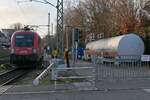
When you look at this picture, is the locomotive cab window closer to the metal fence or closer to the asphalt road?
the metal fence

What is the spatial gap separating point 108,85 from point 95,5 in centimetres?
6921

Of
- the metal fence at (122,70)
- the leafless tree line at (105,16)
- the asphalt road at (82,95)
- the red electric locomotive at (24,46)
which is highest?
the leafless tree line at (105,16)

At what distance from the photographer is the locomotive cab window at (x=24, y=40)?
46.2m

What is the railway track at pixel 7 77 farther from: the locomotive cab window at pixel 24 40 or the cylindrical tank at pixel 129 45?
the cylindrical tank at pixel 129 45

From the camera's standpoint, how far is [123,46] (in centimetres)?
4888

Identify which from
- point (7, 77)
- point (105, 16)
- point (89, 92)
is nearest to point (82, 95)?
point (89, 92)

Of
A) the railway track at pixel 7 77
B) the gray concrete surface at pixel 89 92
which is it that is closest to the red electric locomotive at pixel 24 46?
the railway track at pixel 7 77

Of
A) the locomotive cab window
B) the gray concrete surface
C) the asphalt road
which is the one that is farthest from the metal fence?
the locomotive cab window

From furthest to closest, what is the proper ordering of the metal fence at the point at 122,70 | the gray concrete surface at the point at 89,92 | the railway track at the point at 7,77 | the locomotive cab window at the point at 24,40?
the locomotive cab window at the point at 24,40 < the railway track at the point at 7,77 < the metal fence at the point at 122,70 < the gray concrete surface at the point at 89,92

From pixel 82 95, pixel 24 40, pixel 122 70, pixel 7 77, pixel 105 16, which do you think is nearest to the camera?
pixel 82 95

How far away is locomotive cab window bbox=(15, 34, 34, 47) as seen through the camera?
46.2 meters

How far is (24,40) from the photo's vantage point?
46.2 metres

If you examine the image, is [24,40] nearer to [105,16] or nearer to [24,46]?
[24,46]

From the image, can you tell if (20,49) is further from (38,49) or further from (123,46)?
(123,46)
